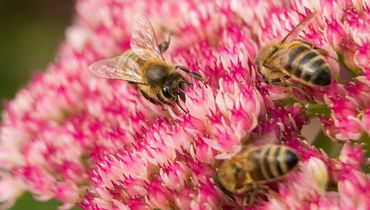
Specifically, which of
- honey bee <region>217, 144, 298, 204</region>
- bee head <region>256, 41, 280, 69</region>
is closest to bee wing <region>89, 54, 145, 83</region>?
bee head <region>256, 41, 280, 69</region>

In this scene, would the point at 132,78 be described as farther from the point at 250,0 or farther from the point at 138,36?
the point at 250,0

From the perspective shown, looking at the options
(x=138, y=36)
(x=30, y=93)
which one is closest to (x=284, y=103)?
(x=138, y=36)

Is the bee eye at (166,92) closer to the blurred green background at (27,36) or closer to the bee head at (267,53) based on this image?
the bee head at (267,53)

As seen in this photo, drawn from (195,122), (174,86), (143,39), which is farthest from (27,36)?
(195,122)

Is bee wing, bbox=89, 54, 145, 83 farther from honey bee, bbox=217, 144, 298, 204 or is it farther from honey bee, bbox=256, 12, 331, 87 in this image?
honey bee, bbox=217, 144, 298, 204

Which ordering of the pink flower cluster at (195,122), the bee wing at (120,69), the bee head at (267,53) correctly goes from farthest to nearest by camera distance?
the bee wing at (120,69) → the bee head at (267,53) → the pink flower cluster at (195,122)

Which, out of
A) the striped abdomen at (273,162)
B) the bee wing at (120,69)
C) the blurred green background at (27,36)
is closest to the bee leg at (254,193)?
the striped abdomen at (273,162)

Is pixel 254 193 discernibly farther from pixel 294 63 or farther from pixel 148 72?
pixel 148 72
